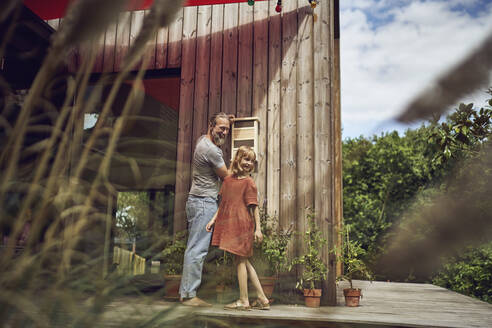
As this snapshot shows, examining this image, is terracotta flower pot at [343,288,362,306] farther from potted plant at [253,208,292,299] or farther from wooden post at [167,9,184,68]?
wooden post at [167,9,184,68]

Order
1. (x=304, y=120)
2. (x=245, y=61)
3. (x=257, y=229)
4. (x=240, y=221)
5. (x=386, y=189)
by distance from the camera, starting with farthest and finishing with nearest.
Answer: (x=386, y=189), (x=245, y=61), (x=304, y=120), (x=257, y=229), (x=240, y=221)

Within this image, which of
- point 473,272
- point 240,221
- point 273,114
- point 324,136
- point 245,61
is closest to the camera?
point 240,221

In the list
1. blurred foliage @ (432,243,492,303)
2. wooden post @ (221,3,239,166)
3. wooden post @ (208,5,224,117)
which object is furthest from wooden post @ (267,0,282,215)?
blurred foliage @ (432,243,492,303)

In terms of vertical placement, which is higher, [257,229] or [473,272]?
[257,229]

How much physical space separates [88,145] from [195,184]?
265 centimetres

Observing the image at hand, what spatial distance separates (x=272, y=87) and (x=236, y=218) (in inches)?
61.4

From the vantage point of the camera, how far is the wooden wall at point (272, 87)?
379 cm

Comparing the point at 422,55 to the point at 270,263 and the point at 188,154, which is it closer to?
the point at 270,263

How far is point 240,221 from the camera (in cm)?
309

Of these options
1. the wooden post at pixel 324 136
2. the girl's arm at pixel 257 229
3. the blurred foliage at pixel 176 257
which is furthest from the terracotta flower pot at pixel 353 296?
the blurred foliage at pixel 176 257

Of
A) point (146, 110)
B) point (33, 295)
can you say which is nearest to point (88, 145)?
point (33, 295)

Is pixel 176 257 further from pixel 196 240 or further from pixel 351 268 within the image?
pixel 351 268

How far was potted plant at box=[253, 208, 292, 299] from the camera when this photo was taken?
10.8 feet

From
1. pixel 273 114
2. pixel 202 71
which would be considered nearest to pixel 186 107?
pixel 202 71
